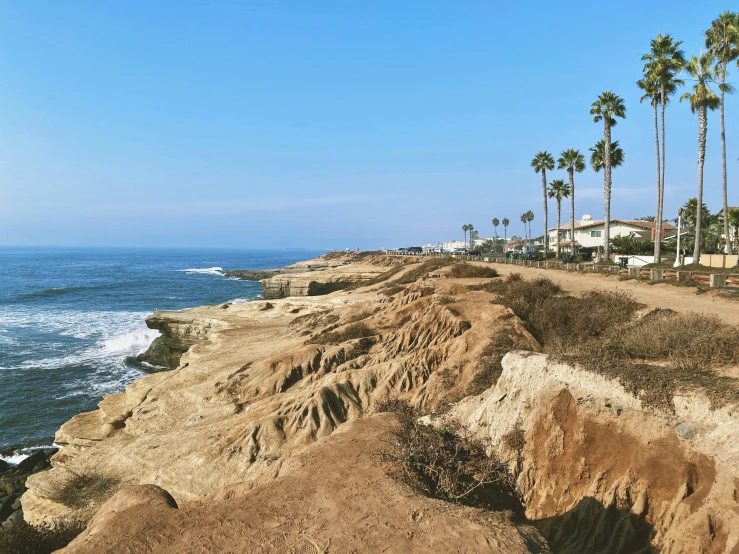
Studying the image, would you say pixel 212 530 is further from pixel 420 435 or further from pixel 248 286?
pixel 248 286

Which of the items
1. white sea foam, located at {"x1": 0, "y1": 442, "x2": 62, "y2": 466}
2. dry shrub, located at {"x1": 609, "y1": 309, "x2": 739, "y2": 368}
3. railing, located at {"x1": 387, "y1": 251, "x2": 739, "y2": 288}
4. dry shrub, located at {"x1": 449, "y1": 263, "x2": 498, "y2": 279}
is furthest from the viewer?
dry shrub, located at {"x1": 449, "y1": 263, "x2": 498, "y2": 279}

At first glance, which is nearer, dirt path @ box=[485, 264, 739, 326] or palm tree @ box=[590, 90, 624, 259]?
dirt path @ box=[485, 264, 739, 326]

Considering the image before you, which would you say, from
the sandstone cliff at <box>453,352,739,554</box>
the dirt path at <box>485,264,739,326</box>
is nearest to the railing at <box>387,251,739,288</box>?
the dirt path at <box>485,264,739,326</box>

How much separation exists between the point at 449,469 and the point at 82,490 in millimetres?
10962

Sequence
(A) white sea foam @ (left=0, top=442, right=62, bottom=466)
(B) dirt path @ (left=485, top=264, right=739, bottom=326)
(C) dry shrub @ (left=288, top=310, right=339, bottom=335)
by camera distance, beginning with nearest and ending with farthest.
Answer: (B) dirt path @ (left=485, top=264, right=739, bottom=326)
(A) white sea foam @ (left=0, top=442, right=62, bottom=466)
(C) dry shrub @ (left=288, top=310, right=339, bottom=335)

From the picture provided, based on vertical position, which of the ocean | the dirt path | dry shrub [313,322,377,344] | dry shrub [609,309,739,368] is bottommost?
the ocean

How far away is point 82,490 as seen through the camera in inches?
512

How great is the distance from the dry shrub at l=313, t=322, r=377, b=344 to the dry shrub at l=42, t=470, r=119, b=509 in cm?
1015

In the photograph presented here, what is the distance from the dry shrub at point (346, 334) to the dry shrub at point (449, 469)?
461 inches

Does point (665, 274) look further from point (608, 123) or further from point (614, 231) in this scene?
point (614, 231)

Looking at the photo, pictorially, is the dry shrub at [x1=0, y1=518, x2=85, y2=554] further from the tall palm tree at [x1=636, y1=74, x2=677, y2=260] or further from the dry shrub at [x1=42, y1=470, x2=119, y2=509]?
the tall palm tree at [x1=636, y1=74, x2=677, y2=260]

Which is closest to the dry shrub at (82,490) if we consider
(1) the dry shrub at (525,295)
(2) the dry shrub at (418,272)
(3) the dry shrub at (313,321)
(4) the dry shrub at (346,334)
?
(4) the dry shrub at (346,334)

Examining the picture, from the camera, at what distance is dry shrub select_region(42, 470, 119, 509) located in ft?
41.3

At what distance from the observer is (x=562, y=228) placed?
85750mm
